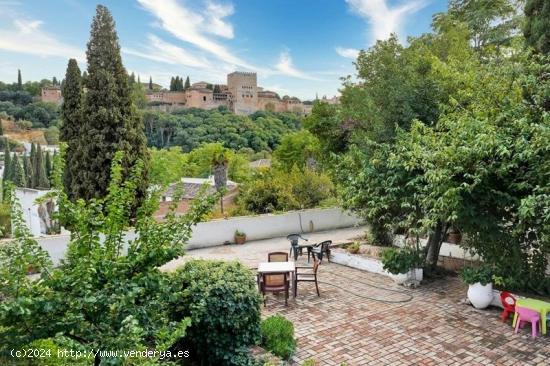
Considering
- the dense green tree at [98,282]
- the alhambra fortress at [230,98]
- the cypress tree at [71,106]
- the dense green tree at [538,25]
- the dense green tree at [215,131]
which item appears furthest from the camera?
the alhambra fortress at [230,98]

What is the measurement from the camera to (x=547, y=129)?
6.03 m

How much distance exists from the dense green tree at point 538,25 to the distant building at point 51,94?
85239 millimetres

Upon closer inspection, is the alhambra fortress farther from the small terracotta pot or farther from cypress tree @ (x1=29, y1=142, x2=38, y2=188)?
the small terracotta pot

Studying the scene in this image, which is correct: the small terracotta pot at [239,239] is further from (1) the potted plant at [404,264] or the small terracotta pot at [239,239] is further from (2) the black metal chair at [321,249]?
(1) the potted plant at [404,264]

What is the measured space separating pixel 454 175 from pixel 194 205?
4.92 meters

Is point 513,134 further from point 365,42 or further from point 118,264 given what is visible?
point 365,42

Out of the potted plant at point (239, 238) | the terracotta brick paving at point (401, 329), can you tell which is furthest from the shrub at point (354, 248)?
the potted plant at point (239, 238)

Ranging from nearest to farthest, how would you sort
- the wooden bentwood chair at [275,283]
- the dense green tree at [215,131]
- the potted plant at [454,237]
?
the wooden bentwood chair at [275,283] < the potted plant at [454,237] < the dense green tree at [215,131]

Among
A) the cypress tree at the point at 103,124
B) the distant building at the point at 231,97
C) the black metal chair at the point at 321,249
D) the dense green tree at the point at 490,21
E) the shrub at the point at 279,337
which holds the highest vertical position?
the distant building at the point at 231,97

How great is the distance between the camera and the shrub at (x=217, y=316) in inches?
204

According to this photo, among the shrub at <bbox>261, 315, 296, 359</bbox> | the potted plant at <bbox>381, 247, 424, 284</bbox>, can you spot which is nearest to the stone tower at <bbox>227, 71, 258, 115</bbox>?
the potted plant at <bbox>381, 247, 424, 284</bbox>

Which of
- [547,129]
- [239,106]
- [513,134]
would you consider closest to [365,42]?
[513,134]

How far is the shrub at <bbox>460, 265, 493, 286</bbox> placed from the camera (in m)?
7.69

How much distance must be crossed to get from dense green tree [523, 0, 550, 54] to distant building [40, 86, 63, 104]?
280 ft
